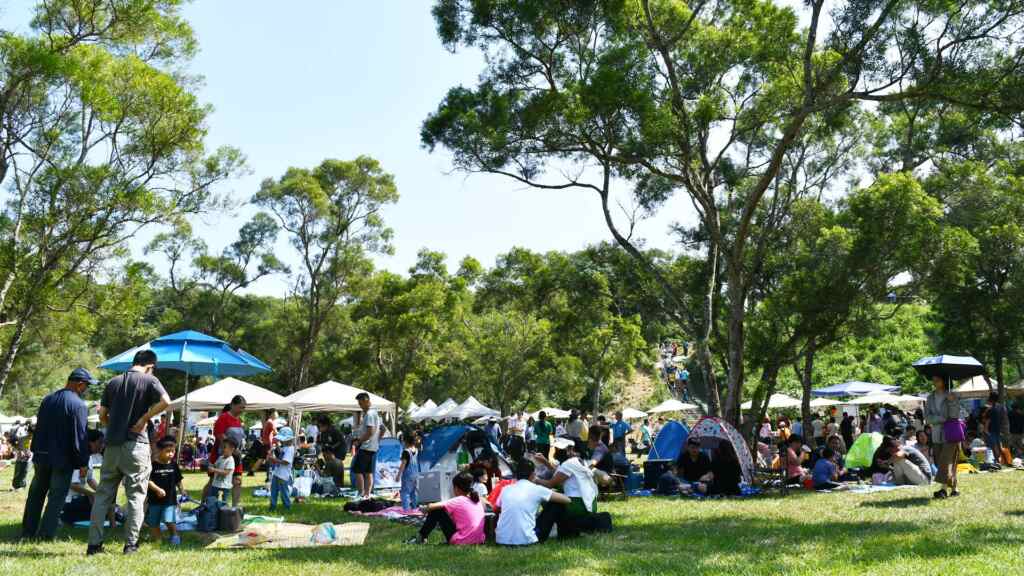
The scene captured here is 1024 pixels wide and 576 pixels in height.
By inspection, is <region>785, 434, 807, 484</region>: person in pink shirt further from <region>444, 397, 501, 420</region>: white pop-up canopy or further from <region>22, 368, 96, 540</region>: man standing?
<region>444, 397, 501, 420</region>: white pop-up canopy

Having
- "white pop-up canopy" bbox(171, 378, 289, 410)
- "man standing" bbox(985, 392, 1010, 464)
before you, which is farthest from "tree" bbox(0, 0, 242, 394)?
"man standing" bbox(985, 392, 1010, 464)

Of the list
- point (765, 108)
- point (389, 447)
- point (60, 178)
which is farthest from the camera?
point (765, 108)

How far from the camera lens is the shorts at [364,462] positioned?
36.1ft

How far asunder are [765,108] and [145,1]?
12276 millimetres

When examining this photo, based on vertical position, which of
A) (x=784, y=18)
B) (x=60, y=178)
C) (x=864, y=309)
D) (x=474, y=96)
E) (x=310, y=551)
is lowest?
(x=310, y=551)

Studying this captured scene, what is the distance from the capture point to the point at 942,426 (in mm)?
9672

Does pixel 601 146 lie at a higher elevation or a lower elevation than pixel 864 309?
higher

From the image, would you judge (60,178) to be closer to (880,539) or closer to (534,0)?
(534,0)

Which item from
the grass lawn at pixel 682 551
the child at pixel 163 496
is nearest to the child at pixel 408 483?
the grass lawn at pixel 682 551

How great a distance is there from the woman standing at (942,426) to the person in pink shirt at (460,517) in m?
6.14

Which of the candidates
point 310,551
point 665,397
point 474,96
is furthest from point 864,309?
point 665,397

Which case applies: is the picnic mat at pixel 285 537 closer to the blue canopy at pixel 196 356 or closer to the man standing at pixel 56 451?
the man standing at pixel 56 451

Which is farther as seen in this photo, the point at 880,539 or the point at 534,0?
the point at 534,0

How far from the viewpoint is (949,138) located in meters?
21.7
